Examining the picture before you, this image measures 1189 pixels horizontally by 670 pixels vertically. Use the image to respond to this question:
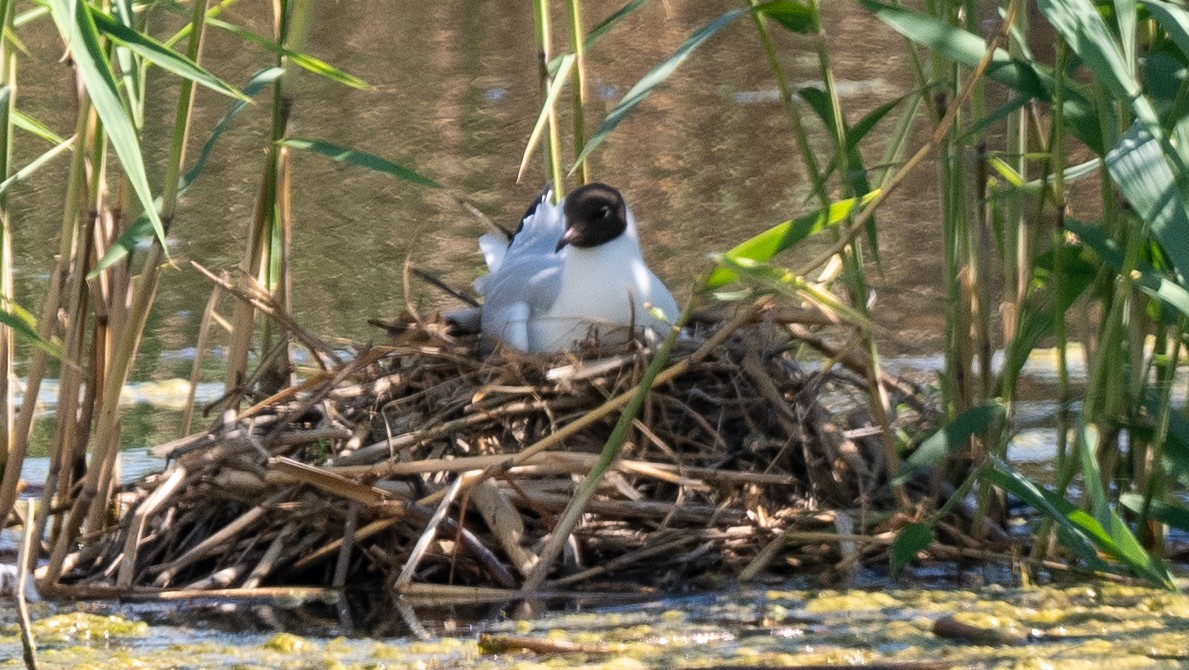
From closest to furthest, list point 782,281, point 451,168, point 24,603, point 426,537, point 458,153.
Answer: point 24,603 → point 782,281 → point 426,537 → point 451,168 → point 458,153

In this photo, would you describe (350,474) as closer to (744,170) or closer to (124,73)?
(124,73)

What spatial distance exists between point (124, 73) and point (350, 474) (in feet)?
3.15

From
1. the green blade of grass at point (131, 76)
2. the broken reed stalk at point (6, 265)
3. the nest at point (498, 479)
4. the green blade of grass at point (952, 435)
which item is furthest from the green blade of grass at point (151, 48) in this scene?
the green blade of grass at point (952, 435)

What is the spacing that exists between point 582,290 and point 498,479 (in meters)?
0.68

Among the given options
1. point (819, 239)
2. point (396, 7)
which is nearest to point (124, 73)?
point (819, 239)

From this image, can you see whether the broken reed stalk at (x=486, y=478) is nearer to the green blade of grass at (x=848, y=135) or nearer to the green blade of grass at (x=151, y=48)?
the green blade of grass at (x=848, y=135)

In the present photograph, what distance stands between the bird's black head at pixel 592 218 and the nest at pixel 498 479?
1.26 ft

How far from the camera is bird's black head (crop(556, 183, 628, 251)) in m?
4.32

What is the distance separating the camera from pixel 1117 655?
306 cm

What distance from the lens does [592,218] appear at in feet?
14.3

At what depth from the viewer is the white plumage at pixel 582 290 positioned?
4219 mm

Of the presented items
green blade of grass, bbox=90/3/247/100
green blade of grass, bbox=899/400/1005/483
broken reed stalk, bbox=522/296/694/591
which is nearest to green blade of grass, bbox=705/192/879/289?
broken reed stalk, bbox=522/296/694/591

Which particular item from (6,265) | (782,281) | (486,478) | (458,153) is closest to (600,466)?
(486,478)

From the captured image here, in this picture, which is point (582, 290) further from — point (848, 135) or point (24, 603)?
point (24, 603)
